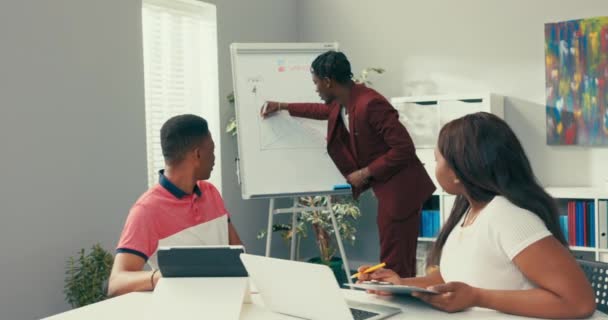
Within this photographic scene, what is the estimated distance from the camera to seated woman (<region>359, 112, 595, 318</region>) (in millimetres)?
1417

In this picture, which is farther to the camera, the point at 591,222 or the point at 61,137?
the point at 591,222

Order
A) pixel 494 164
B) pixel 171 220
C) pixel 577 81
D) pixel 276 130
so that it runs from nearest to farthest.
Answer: pixel 494 164 < pixel 171 220 < pixel 276 130 < pixel 577 81

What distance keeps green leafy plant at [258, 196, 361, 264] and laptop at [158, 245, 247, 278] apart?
9.41ft

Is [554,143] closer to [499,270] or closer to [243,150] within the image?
[243,150]

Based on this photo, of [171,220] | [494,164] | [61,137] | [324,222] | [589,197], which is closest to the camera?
[494,164]

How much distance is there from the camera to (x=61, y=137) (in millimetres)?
3371

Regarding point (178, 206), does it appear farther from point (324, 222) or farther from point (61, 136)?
point (324, 222)

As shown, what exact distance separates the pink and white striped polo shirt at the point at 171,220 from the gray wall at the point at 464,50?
277cm

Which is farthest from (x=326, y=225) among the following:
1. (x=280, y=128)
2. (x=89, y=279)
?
(x=89, y=279)

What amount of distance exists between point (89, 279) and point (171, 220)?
4.48 ft

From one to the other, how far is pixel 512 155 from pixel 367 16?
3.67 meters

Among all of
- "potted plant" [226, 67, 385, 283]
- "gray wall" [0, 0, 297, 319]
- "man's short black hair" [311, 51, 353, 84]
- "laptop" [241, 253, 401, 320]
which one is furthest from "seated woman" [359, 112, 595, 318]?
"potted plant" [226, 67, 385, 283]

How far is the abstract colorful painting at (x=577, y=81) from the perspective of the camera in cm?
411

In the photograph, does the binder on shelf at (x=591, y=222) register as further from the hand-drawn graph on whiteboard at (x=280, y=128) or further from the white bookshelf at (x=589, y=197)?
the hand-drawn graph on whiteboard at (x=280, y=128)
